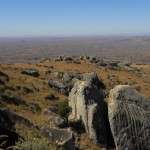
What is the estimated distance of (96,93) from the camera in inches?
994

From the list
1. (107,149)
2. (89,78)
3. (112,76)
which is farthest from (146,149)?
(112,76)

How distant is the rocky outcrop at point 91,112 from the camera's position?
22.9m

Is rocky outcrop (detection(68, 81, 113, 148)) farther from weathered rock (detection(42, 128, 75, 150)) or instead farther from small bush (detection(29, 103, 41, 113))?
small bush (detection(29, 103, 41, 113))

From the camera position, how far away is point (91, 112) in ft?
75.8

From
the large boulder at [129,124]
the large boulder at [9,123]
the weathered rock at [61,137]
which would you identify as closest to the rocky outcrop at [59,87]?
the large boulder at [129,124]

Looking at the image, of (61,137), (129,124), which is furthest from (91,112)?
(61,137)

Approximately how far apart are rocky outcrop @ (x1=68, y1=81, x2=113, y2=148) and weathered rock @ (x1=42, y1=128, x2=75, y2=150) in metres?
3.27

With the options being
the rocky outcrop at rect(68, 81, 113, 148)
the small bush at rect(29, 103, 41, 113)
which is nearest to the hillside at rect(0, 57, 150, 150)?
the small bush at rect(29, 103, 41, 113)

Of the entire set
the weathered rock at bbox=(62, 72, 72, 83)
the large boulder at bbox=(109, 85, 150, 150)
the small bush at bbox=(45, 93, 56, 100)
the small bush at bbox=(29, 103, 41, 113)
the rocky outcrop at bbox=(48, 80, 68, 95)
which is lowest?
the weathered rock at bbox=(62, 72, 72, 83)

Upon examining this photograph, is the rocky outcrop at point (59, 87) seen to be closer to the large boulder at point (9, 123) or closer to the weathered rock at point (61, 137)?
the large boulder at point (9, 123)

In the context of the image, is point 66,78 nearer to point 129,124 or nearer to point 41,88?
point 41,88

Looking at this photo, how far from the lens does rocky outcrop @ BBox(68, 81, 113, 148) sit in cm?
2286

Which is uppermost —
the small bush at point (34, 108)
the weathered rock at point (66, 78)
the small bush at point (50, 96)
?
the small bush at point (34, 108)

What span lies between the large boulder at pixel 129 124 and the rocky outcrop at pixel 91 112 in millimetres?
1067
